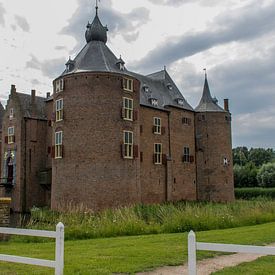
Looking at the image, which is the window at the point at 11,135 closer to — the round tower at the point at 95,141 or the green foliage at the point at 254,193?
the round tower at the point at 95,141

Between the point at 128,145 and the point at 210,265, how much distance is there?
63.2ft

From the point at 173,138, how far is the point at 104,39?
10601 mm

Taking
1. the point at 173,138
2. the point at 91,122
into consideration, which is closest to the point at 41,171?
the point at 91,122

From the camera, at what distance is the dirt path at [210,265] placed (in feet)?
22.0

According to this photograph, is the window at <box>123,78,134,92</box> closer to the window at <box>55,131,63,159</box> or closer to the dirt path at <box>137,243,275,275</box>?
the window at <box>55,131,63,159</box>

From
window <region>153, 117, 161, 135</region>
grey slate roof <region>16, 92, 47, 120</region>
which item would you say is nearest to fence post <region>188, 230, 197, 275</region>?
window <region>153, 117, 161, 135</region>

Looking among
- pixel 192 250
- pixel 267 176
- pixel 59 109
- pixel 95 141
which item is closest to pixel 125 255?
pixel 192 250

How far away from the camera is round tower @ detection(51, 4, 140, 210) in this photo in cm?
2509

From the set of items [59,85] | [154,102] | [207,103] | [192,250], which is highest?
[207,103]

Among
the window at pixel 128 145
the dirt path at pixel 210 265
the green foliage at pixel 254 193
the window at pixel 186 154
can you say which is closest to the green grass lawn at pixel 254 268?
the dirt path at pixel 210 265

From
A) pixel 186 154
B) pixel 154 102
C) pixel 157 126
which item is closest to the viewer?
pixel 157 126

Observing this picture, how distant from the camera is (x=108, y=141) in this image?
25391mm

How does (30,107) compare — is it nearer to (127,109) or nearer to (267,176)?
(127,109)

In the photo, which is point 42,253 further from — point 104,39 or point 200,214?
point 104,39
